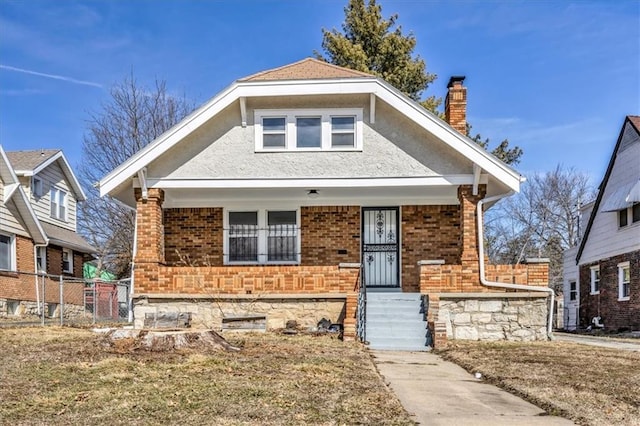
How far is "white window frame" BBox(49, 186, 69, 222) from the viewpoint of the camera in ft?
79.0

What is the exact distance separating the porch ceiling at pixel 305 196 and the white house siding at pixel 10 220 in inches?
303

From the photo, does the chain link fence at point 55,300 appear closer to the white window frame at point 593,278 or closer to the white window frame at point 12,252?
the white window frame at point 12,252

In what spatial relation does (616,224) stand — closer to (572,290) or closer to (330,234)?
(572,290)

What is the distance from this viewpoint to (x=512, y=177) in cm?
1311

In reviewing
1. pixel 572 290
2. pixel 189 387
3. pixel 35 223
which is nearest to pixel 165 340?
pixel 189 387

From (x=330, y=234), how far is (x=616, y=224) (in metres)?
11.9

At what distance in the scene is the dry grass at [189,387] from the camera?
5074 millimetres

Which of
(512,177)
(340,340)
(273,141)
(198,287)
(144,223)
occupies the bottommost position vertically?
(340,340)

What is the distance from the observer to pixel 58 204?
24.6 m

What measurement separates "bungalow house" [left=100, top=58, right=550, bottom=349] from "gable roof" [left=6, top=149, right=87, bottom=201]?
8.50 meters

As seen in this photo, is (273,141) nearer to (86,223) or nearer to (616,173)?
(616,173)

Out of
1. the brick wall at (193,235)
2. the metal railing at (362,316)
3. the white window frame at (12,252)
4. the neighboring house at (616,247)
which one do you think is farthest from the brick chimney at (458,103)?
the white window frame at (12,252)

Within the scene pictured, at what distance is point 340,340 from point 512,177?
5427 millimetres

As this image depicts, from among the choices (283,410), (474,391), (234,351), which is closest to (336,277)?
(234,351)
